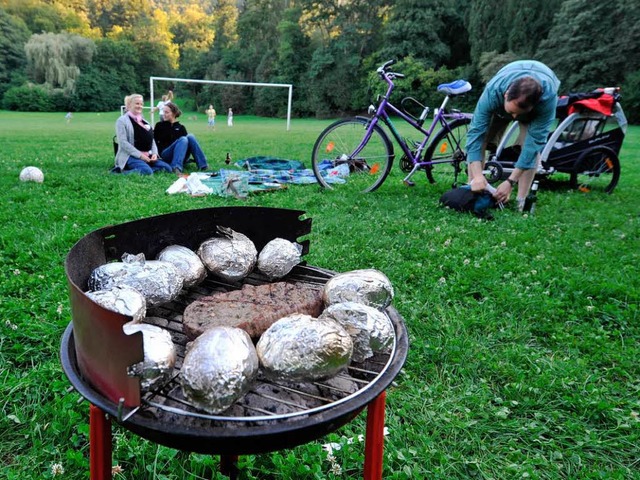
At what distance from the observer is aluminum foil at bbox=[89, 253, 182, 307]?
148 centimetres

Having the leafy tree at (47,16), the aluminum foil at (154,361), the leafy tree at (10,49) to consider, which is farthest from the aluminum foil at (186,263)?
the leafy tree at (47,16)

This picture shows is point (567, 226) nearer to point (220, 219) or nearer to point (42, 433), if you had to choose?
point (220, 219)

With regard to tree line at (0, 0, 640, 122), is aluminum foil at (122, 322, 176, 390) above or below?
below

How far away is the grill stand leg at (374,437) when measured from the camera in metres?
1.33

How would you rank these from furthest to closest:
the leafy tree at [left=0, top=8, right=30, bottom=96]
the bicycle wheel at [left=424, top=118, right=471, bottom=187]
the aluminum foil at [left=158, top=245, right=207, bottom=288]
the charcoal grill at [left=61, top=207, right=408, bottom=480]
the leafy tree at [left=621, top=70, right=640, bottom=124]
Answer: the leafy tree at [left=0, top=8, right=30, bottom=96] < the leafy tree at [left=621, top=70, right=640, bottom=124] < the bicycle wheel at [left=424, top=118, right=471, bottom=187] < the aluminum foil at [left=158, top=245, right=207, bottom=288] < the charcoal grill at [left=61, top=207, right=408, bottom=480]

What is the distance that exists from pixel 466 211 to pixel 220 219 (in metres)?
3.88

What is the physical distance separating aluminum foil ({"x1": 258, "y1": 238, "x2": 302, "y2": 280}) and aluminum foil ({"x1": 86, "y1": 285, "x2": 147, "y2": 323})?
56 cm

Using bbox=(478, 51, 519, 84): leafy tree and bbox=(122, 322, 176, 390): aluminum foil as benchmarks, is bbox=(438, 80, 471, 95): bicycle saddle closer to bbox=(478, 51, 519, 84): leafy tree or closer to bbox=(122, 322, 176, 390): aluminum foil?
bbox=(122, 322, 176, 390): aluminum foil

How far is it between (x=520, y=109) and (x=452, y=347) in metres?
2.68

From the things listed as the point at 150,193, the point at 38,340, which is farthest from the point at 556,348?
the point at 150,193

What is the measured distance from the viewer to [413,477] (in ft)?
5.94

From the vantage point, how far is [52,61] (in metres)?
41.2

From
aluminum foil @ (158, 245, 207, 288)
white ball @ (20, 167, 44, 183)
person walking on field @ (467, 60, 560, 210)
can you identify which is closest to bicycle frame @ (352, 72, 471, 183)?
person walking on field @ (467, 60, 560, 210)

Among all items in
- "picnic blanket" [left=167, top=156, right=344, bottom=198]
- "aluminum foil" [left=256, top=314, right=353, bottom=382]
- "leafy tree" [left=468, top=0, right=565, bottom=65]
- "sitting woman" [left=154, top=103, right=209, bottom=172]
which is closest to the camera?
"aluminum foil" [left=256, top=314, right=353, bottom=382]
